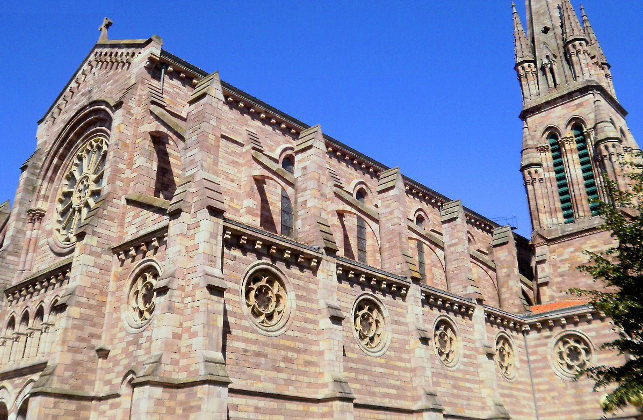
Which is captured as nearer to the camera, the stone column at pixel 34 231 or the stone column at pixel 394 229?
the stone column at pixel 394 229

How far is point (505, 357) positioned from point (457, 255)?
577 centimetres

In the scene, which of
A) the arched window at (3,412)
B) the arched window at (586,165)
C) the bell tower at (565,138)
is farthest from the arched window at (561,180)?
the arched window at (3,412)

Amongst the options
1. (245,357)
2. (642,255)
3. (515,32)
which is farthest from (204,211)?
(515,32)

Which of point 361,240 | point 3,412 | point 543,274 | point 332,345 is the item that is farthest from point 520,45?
point 3,412

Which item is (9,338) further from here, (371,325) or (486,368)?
(486,368)

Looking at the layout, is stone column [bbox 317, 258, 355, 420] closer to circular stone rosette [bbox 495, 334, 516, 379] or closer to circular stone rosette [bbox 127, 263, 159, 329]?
circular stone rosette [bbox 127, 263, 159, 329]

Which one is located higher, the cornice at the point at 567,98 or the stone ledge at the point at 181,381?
the cornice at the point at 567,98

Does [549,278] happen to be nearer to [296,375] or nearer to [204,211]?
[296,375]

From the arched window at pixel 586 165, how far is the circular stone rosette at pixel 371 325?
21080mm

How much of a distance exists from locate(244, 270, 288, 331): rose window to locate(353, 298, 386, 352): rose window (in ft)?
11.9

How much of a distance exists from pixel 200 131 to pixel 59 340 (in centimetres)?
741

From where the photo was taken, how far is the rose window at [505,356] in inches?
1085

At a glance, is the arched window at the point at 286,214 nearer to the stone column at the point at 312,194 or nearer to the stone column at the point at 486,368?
the stone column at the point at 312,194

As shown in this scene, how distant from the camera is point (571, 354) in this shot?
92.1 feet
